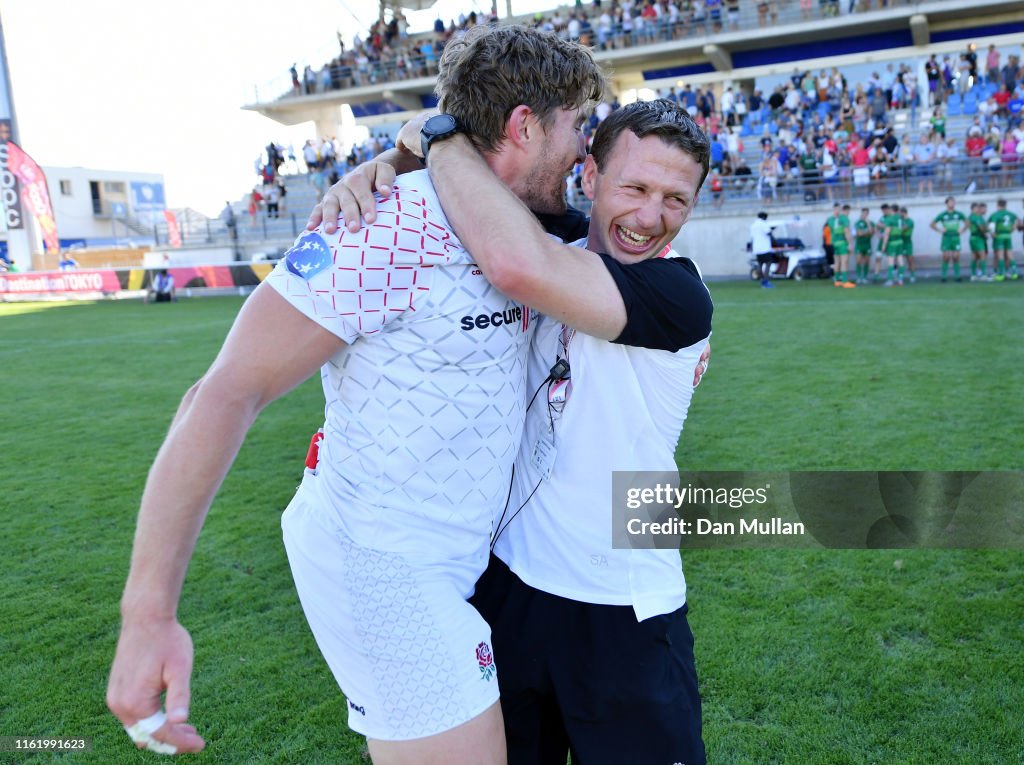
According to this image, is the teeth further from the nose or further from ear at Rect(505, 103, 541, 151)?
ear at Rect(505, 103, 541, 151)

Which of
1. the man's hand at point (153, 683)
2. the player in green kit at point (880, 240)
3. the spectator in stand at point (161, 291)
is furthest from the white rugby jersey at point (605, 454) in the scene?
the spectator in stand at point (161, 291)

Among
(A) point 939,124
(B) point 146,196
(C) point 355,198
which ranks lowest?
(C) point 355,198

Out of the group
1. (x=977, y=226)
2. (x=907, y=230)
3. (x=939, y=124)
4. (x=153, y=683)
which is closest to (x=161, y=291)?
(x=907, y=230)

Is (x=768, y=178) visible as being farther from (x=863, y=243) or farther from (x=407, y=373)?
(x=407, y=373)

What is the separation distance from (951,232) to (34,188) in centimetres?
2936

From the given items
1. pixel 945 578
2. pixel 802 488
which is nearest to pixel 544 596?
pixel 945 578

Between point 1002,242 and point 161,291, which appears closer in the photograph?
point 1002,242

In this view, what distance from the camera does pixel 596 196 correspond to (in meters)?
2.30

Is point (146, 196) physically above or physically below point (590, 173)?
above

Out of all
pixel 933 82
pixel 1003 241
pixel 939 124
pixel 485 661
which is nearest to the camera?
pixel 485 661

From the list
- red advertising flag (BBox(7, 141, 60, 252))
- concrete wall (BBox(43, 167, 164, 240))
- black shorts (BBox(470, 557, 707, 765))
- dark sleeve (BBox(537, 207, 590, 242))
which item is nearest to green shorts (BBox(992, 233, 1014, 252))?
dark sleeve (BBox(537, 207, 590, 242))

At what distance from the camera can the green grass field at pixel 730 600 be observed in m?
3.36

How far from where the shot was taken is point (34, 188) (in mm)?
30297

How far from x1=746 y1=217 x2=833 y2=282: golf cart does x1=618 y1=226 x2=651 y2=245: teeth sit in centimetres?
2111
